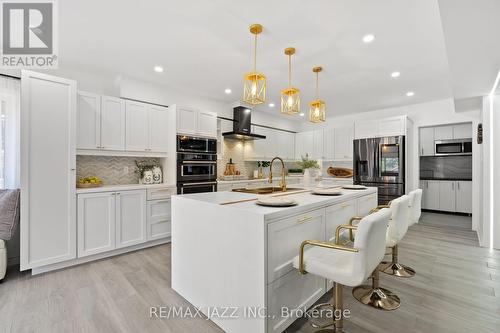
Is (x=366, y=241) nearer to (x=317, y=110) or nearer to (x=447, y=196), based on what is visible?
(x=317, y=110)

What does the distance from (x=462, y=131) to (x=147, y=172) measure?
23.3ft

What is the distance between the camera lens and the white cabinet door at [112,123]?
3.22 meters

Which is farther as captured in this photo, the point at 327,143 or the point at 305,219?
the point at 327,143

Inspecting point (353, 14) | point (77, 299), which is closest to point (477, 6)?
point (353, 14)

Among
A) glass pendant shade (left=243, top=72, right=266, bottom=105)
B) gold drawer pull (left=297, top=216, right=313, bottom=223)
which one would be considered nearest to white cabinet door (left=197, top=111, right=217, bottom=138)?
glass pendant shade (left=243, top=72, right=266, bottom=105)

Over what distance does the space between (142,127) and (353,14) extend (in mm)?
3217

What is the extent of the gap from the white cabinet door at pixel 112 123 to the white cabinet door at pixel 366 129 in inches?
194

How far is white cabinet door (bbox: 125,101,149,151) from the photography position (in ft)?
11.4

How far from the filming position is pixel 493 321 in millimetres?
1734

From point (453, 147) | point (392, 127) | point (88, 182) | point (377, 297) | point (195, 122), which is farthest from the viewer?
point (453, 147)

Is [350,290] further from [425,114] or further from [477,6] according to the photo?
[425,114]

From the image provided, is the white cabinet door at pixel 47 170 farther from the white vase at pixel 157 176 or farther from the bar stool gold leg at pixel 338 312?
the bar stool gold leg at pixel 338 312

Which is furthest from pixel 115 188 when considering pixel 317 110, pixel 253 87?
pixel 317 110

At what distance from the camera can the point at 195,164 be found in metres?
3.99
